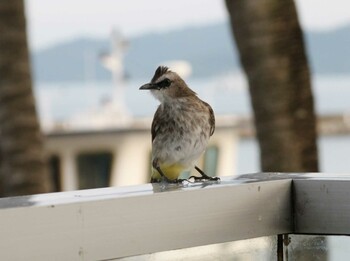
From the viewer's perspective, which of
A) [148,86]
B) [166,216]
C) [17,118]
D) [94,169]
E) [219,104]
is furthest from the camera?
[219,104]

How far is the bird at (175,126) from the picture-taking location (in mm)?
2658

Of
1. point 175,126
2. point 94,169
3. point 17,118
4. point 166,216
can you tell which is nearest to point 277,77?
point 175,126

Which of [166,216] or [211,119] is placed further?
[211,119]

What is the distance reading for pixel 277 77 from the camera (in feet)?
13.9

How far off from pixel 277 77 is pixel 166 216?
2843 mm

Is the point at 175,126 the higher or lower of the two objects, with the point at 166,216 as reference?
higher

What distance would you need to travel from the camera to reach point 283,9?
13.9 feet

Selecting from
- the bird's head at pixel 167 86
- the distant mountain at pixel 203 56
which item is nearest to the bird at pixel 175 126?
the bird's head at pixel 167 86

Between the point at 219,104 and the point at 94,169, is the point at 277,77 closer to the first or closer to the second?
the point at 94,169

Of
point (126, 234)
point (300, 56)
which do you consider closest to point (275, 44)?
point (300, 56)

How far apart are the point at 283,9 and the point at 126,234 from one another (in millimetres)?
2999

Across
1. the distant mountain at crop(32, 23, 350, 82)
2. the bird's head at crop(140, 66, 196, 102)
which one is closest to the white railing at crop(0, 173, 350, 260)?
the bird's head at crop(140, 66, 196, 102)

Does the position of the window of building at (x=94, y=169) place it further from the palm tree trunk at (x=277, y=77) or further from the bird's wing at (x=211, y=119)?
the bird's wing at (x=211, y=119)

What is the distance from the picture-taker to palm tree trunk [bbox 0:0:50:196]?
17.9ft
